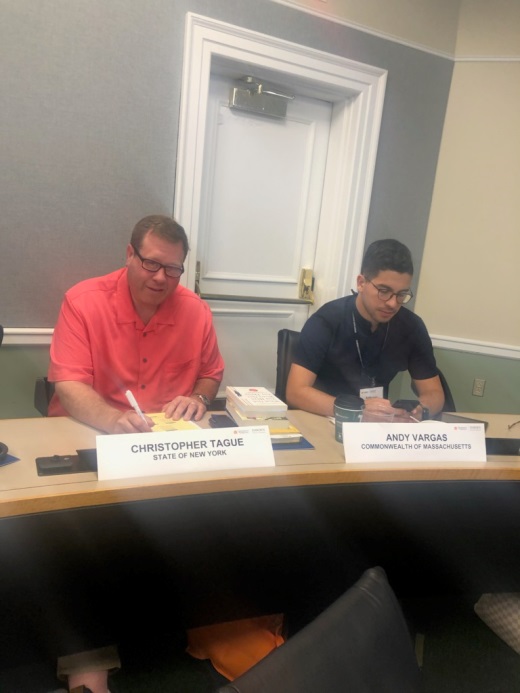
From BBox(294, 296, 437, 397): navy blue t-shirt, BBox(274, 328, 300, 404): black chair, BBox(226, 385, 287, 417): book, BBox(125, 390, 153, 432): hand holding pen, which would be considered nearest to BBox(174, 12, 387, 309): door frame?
BBox(274, 328, 300, 404): black chair

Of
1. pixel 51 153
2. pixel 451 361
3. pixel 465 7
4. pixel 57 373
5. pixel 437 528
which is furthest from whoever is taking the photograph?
pixel 451 361

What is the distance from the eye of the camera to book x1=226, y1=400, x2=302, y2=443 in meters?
1.38

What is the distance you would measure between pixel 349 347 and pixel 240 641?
109cm

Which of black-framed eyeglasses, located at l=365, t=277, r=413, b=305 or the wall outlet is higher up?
black-framed eyeglasses, located at l=365, t=277, r=413, b=305

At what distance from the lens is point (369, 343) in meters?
2.10

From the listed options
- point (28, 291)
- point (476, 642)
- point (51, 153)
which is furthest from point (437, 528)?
point (51, 153)

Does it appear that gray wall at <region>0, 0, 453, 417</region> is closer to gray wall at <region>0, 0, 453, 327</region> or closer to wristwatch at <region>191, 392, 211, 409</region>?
gray wall at <region>0, 0, 453, 327</region>

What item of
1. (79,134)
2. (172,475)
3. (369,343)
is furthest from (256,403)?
(79,134)

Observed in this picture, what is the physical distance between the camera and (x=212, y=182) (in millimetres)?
2783

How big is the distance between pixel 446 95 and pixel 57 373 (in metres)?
2.76

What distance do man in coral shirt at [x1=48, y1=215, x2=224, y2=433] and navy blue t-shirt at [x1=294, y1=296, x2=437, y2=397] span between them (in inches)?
16.0

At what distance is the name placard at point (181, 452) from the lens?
111 cm

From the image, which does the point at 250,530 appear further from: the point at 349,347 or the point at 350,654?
the point at 349,347

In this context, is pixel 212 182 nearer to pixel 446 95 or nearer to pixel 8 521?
pixel 446 95
